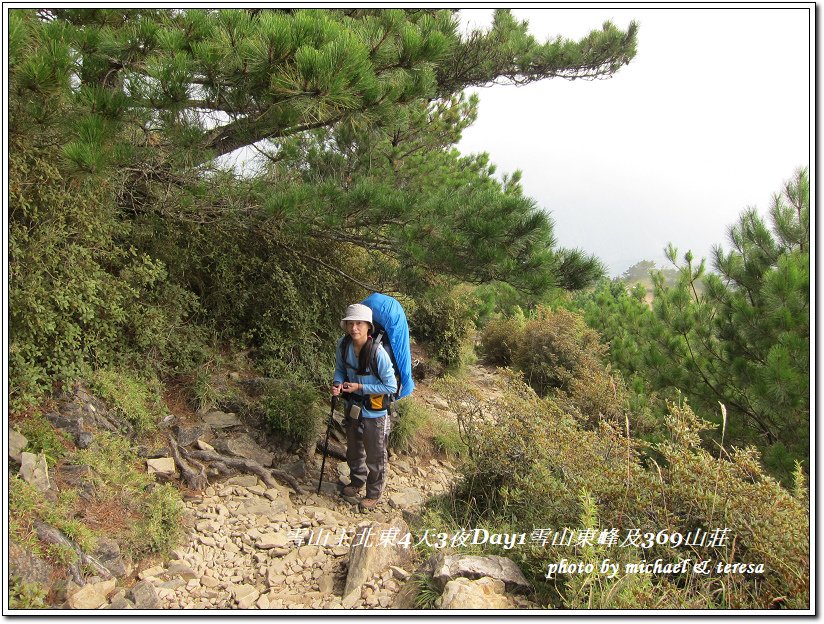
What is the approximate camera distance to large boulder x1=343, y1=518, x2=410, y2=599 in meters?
3.37

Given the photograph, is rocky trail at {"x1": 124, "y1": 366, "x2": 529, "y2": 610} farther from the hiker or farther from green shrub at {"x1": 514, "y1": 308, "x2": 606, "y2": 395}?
green shrub at {"x1": 514, "y1": 308, "x2": 606, "y2": 395}

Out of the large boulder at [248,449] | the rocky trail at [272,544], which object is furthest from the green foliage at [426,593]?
the large boulder at [248,449]

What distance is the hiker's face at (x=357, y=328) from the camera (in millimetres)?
4590

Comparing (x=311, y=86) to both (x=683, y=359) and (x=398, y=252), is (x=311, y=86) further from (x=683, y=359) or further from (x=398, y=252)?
(x=683, y=359)

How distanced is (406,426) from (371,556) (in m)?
3.14

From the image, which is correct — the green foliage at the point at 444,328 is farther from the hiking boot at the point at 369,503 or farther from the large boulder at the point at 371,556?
the large boulder at the point at 371,556

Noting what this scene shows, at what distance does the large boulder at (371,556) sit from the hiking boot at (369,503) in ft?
4.36

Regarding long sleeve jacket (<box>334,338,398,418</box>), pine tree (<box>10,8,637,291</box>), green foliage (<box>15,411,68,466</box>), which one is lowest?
green foliage (<box>15,411,68,466</box>)

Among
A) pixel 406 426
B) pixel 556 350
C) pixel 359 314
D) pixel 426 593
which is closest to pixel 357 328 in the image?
pixel 359 314

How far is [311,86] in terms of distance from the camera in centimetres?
355

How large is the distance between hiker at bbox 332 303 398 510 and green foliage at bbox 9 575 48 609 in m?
2.40

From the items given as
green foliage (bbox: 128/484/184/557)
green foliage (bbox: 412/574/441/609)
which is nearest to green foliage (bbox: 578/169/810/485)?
green foliage (bbox: 412/574/441/609)

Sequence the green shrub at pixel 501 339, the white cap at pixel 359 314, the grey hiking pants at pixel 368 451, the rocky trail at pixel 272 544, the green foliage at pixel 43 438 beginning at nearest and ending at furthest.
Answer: the rocky trail at pixel 272 544
the green foliage at pixel 43 438
the white cap at pixel 359 314
the grey hiking pants at pixel 368 451
the green shrub at pixel 501 339

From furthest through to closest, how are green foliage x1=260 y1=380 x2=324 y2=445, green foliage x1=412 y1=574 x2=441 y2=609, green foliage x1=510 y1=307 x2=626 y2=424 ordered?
green foliage x1=510 y1=307 x2=626 y2=424 → green foliage x1=260 y1=380 x2=324 y2=445 → green foliage x1=412 y1=574 x2=441 y2=609
